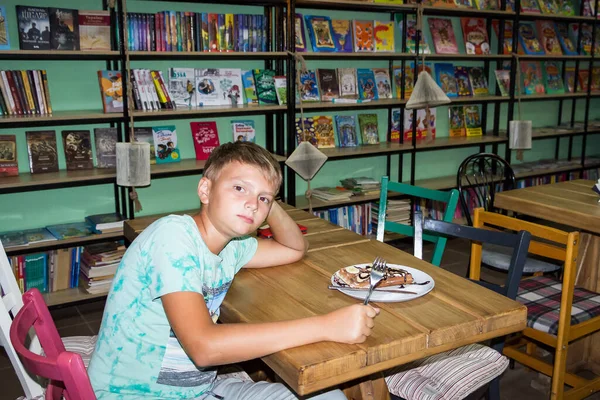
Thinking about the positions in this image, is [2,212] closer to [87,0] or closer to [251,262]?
[87,0]

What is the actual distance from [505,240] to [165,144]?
251cm

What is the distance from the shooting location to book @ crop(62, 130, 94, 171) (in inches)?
143

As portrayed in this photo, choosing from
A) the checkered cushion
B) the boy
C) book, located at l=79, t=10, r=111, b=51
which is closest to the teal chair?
the checkered cushion

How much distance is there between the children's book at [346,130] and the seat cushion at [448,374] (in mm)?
2780

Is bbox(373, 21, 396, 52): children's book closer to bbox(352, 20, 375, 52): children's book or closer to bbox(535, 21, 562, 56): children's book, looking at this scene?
bbox(352, 20, 375, 52): children's book

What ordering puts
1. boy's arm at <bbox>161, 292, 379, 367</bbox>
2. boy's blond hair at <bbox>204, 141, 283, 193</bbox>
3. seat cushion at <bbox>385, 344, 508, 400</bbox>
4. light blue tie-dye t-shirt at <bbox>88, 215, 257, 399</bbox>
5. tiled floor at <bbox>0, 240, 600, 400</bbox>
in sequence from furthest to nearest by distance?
1. tiled floor at <bbox>0, 240, 600, 400</bbox>
2. seat cushion at <bbox>385, 344, 508, 400</bbox>
3. boy's blond hair at <bbox>204, 141, 283, 193</bbox>
4. light blue tie-dye t-shirt at <bbox>88, 215, 257, 399</bbox>
5. boy's arm at <bbox>161, 292, 379, 367</bbox>

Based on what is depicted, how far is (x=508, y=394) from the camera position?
265 centimetres

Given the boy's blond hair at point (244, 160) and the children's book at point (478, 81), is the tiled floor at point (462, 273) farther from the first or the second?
the boy's blond hair at point (244, 160)

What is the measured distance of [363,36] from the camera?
448 cm

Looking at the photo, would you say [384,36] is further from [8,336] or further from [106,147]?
[8,336]

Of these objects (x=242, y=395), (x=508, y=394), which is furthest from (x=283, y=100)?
(x=242, y=395)

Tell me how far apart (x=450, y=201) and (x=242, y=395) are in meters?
1.28

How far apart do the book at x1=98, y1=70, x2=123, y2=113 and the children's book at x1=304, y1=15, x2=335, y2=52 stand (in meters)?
1.41

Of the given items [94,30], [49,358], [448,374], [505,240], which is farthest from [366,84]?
[49,358]
